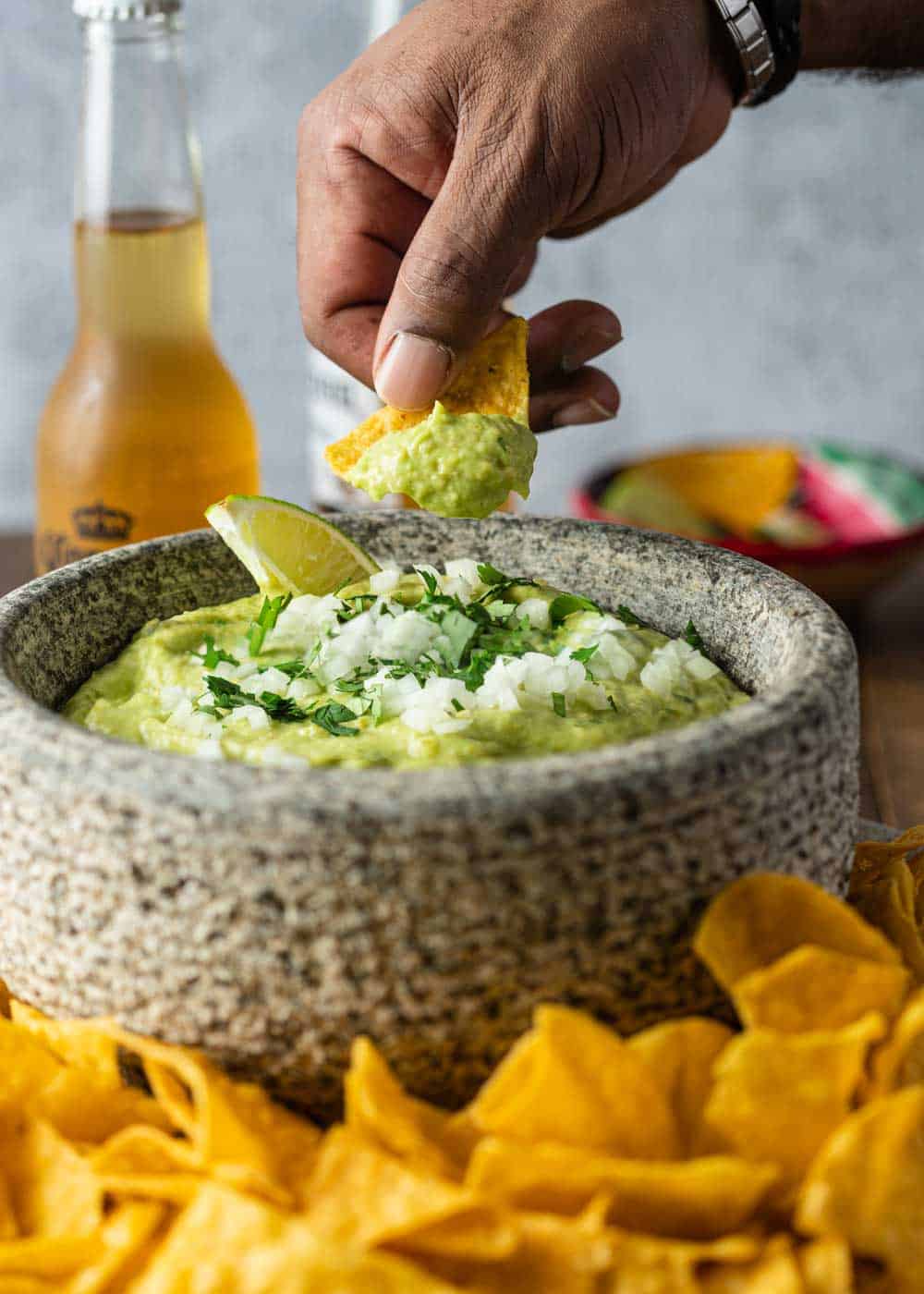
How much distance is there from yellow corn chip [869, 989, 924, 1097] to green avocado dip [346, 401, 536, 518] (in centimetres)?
59

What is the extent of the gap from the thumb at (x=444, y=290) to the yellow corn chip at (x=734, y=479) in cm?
160

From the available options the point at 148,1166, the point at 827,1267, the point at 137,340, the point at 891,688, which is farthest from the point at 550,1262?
the point at 891,688

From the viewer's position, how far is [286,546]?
1423 mm

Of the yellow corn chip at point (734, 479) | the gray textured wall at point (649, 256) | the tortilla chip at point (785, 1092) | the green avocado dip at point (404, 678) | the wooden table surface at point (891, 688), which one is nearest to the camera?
the tortilla chip at point (785, 1092)

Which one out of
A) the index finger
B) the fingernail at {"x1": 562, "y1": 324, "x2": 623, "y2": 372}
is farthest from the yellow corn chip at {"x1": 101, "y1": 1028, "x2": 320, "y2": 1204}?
the fingernail at {"x1": 562, "y1": 324, "x2": 623, "y2": 372}

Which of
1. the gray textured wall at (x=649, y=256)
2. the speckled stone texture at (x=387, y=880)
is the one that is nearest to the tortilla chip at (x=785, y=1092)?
the speckled stone texture at (x=387, y=880)

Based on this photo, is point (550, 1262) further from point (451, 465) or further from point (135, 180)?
point (135, 180)

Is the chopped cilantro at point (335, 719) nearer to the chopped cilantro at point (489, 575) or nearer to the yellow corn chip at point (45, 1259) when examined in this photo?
the chopped cilantro at point (489, 575)

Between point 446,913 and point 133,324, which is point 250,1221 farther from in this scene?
point 133,324

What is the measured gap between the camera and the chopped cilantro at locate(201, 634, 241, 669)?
1.31 meters

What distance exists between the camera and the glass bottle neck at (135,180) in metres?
2.04

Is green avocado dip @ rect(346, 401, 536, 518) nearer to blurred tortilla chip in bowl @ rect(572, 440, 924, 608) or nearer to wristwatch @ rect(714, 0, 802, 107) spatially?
wristwatch @ rect(714, 0, 802, 107)

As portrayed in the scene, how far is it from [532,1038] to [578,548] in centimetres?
71

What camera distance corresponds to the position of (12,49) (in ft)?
12.8
